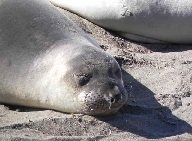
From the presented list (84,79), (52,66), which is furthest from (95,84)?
(52,66)

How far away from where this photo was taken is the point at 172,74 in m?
4.02

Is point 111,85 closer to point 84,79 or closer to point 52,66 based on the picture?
point 84,79

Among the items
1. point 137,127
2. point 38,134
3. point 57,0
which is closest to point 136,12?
point 57,0

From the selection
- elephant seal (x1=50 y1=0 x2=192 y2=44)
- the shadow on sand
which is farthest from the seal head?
elephant seal (x1=50 y1=0 x2=192 y2=44)

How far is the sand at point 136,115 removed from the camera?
3.13 meters

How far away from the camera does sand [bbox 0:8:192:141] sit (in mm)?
3128

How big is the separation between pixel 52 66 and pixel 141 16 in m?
1.55

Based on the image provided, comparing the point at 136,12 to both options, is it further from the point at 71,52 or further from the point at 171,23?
the point at 71,52

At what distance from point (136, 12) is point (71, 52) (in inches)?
57.0

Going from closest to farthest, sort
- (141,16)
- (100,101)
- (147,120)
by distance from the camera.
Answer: (100,101) < (147,120) < (141,16)

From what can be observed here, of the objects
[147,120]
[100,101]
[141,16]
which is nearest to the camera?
[100,101]

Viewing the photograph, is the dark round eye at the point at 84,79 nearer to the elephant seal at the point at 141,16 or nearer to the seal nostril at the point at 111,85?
the seal nostril at the point at 111,85

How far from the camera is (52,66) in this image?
3389 mm

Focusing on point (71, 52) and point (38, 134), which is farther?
point (71, 52)
